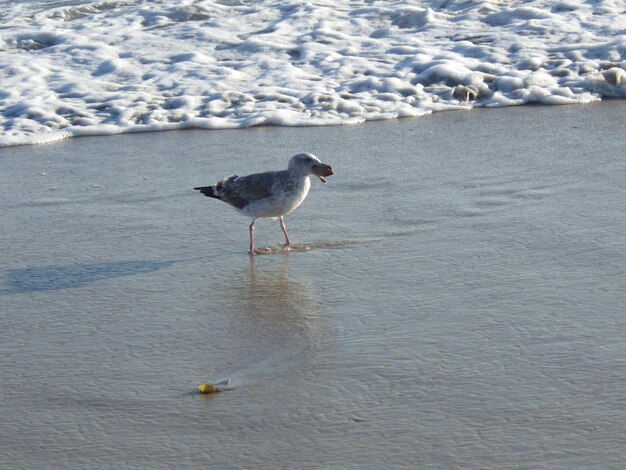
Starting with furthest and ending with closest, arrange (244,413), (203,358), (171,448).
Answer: (203,358) → (244,413) → (171,448)

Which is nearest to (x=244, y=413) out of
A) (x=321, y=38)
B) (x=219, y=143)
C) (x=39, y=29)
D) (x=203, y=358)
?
(x=203, y=358)

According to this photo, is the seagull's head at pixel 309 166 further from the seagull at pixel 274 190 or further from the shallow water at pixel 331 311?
the shallow water at pixel 331 311

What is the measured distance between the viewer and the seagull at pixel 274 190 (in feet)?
21.0

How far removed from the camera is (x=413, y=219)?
661cm

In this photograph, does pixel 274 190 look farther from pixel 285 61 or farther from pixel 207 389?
pixel 285 61

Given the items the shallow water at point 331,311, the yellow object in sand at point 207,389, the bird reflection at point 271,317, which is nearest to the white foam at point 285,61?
the shallow water at point 331,311

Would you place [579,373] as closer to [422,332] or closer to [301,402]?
[422,332]

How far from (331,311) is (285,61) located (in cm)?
699

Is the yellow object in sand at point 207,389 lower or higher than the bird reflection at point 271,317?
higher

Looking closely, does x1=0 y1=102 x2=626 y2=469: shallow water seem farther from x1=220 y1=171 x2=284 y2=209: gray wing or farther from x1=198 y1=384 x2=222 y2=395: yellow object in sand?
x1=220 y1=171 x2=284 y2=209: gray wing

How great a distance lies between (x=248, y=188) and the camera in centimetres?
653

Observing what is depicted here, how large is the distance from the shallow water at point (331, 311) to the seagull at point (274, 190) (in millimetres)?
205

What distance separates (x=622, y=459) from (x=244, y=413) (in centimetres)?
133

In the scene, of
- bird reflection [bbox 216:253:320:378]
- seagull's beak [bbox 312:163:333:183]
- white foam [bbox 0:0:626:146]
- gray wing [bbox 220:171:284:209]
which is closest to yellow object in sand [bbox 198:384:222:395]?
bird reflection [bbox 216:253:320:378]
